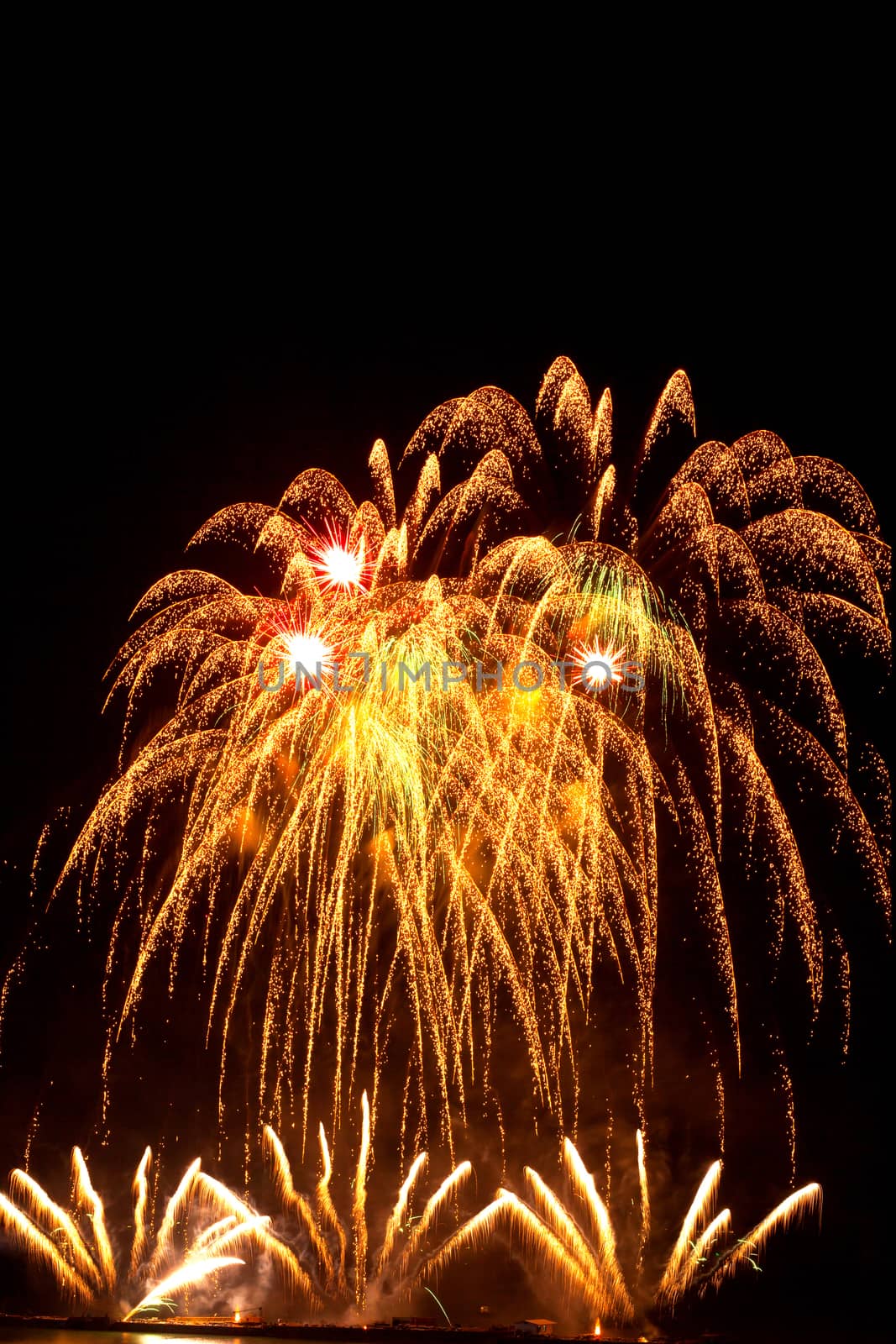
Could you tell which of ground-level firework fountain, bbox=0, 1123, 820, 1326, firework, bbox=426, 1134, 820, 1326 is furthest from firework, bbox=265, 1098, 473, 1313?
firework, bbox=426, 1134, 820, 1326

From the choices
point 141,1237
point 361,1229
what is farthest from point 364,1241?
point 141,1237

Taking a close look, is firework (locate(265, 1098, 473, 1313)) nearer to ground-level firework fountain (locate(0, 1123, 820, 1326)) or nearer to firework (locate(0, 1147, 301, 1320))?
ground-level firework fountain (locate(0, 1123, 820, 1326))

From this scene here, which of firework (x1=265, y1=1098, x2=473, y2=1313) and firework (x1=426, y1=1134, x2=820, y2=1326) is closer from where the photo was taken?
firework (x1=426, y1=1134, x2=820, y2=1326)

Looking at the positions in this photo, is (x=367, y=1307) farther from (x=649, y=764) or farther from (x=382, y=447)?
(x=382, y=447)

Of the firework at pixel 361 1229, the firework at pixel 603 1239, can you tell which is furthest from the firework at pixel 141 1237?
the firework at pixel 603 1239

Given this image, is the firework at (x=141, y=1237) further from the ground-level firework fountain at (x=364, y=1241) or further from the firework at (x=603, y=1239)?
the firework at (x=603, y=1239)

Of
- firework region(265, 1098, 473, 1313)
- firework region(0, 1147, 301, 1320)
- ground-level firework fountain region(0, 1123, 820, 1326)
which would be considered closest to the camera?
ground-level firework fountain region(0, 1123, 820, 1326)

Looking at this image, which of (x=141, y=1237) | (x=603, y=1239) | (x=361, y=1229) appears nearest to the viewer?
(x=603, y=1239)

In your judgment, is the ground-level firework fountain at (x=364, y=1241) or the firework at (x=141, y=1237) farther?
the firework at (x=141, y=1237)

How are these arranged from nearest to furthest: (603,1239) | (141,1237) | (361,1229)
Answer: (603,1239), (361,1229), (141,1237)

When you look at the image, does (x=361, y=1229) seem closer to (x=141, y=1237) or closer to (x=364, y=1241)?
(x=364, y=1241)

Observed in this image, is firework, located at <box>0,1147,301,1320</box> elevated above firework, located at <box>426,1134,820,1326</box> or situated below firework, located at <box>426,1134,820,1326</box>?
above

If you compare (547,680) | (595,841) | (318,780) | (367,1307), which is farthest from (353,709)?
(367,1307)

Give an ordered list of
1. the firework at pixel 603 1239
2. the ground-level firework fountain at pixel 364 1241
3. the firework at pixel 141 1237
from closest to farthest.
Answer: the firework at pixel 603 1239, the ground-level firework fountain at pixel 364 1241, the firework at pixel 141 1237
